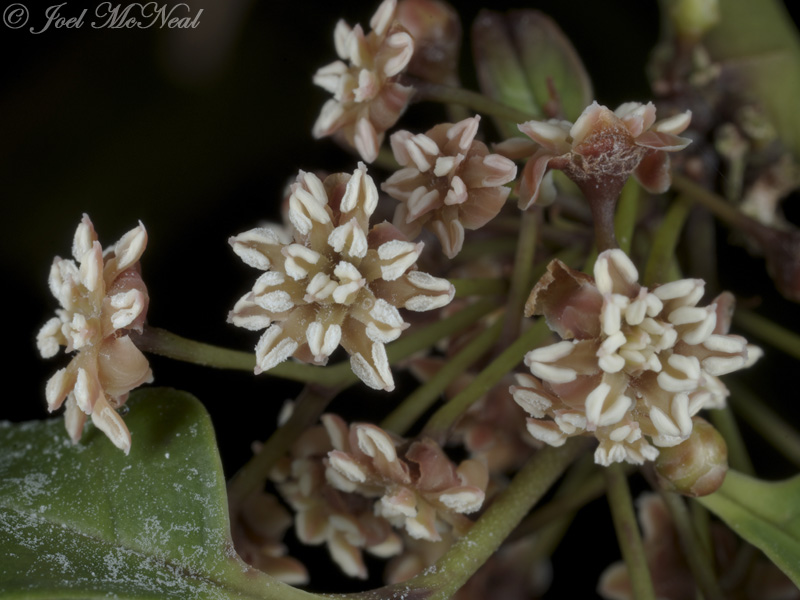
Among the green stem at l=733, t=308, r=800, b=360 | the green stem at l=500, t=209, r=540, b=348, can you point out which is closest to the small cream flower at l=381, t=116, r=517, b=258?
the green stem at l=500, t=209, r=540, b=348

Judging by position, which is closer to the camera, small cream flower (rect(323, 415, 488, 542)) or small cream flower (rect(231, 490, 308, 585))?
small cream flower (rect(323, 415, 488, 542))

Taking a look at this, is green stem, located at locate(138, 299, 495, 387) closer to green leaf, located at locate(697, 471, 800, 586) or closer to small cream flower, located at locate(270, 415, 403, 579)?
small cream flower, located at locate(270, 415, 403, 579)

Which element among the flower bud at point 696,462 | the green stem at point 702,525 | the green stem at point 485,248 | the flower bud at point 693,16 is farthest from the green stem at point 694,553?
the flower bud at point 693,16

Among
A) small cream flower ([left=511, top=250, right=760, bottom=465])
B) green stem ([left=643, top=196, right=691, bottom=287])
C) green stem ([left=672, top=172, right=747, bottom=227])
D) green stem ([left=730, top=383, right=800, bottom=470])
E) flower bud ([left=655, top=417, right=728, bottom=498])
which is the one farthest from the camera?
green stem ([left=730, top=383, right=800, bottom=470])

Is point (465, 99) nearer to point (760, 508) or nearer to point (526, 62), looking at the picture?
point (526, 62)

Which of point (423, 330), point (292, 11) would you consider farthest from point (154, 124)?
point (423, 330)

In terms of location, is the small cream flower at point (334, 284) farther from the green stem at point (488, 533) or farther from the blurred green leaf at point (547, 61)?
the blurred green leaf at point (547, 61)

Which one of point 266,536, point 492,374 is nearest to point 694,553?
point 492,374

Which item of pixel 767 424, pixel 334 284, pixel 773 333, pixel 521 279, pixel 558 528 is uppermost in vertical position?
pixel 334 284
